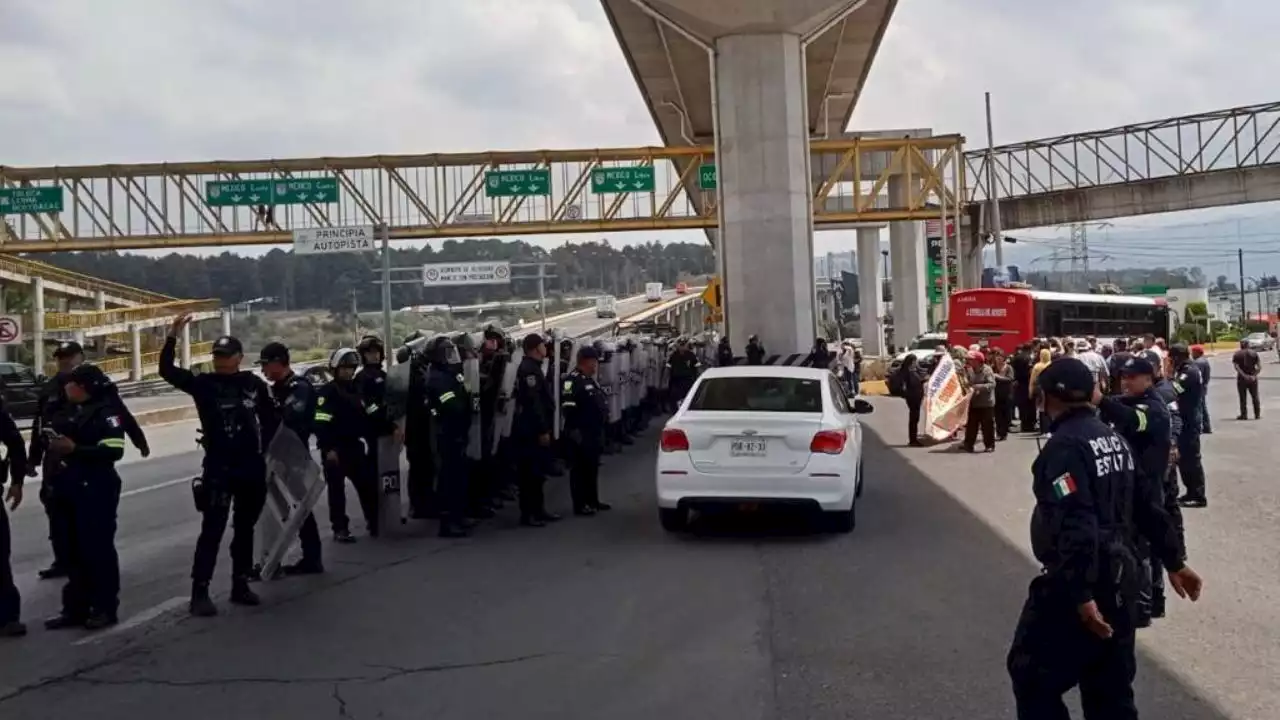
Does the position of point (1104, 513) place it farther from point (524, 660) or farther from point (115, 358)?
point (115, 358)

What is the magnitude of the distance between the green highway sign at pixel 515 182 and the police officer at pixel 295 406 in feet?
91.5

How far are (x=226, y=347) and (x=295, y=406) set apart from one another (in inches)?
34.8

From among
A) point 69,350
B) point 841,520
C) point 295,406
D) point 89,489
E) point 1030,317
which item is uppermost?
point 1030,317

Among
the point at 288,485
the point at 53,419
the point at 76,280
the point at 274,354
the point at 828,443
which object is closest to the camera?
the point at 53,419

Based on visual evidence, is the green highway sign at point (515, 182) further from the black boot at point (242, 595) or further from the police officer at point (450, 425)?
the black boot at point (242, 595)

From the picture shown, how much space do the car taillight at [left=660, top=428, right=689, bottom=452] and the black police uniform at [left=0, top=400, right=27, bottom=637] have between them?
510 centimetres

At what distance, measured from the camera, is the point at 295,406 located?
29.0 ft

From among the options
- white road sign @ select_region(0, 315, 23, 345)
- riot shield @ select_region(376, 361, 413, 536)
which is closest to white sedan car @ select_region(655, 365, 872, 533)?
riot shield @ select_region(376, 361, 413, 536)

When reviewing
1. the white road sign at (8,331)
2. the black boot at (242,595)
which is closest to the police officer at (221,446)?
the black boot at (242,595)

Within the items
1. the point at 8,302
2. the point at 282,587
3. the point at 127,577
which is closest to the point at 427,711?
the point at 282,587

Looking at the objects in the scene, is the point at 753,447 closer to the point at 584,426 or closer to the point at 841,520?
the point at 841,520

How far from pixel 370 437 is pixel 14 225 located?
3398 cm

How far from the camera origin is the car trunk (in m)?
10.6

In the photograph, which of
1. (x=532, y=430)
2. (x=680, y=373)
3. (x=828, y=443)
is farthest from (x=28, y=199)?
(x=828, y=443)
